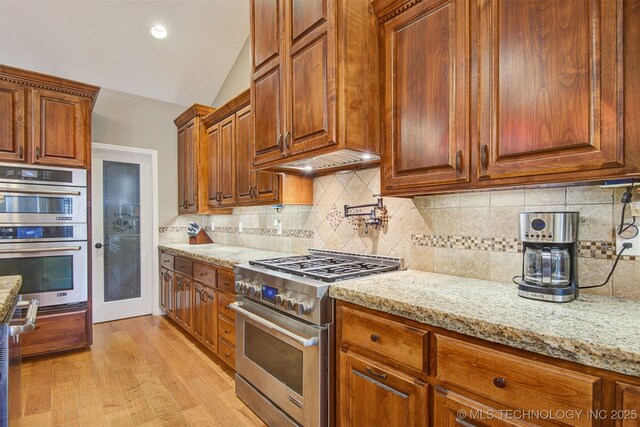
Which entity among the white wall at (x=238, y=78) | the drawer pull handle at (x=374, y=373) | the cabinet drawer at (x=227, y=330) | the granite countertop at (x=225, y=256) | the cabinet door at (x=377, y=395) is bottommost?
the cabinet drawer at (x=227, y=330)

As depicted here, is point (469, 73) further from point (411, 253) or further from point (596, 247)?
point (411, 253)

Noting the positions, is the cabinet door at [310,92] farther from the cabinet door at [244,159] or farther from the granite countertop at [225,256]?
the granite countertop at [225,256]

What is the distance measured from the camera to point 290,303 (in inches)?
69.6

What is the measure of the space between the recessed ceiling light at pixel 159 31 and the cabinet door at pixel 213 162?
43.8 inches

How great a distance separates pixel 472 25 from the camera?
143 cm

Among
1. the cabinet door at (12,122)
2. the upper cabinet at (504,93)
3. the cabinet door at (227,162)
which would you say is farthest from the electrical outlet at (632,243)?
the cabinet door at (12,122)

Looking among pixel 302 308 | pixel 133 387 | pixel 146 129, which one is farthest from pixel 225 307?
pixel 146 129

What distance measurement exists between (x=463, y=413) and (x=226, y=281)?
76.7 inches

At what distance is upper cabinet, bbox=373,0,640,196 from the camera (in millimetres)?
1097

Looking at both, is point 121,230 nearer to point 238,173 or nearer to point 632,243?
point 238,173

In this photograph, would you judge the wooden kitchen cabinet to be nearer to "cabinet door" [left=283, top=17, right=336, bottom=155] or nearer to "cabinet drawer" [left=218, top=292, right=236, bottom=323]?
"cabinet door" [left=283, top=17, right=336, bottom=155]

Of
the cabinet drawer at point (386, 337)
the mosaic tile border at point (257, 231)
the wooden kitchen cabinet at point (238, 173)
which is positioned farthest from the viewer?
the mosaic tile border at point (257, 231)

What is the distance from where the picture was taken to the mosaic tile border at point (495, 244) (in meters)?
1.35

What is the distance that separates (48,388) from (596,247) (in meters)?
3.60
